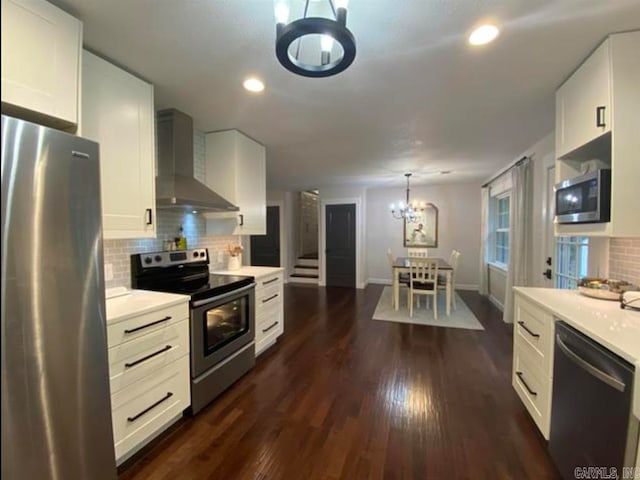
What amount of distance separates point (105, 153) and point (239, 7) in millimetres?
1196

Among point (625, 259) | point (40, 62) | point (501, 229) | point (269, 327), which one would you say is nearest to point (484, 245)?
point (501, 229)

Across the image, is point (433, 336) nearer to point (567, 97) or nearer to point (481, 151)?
point (481, 151)

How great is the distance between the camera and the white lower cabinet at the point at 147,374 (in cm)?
158

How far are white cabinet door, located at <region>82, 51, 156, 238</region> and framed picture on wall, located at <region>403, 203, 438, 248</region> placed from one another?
5769 mm

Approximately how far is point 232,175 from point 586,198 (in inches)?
114

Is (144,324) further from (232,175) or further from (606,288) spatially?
(606,288)

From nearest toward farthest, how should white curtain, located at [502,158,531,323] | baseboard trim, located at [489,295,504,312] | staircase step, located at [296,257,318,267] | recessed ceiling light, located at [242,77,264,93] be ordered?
recessed ceiling light, located at [242,77,264,93] < white curtain, located at [502,158,531,323] < baseboard trim, located at [489,295,504,312] < staircase step, located at [296,257,318,267]

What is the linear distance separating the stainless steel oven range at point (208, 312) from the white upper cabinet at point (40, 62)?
113cm

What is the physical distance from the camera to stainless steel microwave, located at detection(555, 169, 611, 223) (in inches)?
64.1

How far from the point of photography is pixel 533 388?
6.27ft

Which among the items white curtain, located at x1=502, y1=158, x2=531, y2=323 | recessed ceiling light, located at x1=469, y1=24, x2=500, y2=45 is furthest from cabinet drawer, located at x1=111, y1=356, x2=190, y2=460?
white curtain, located at x1=502, y1=158, x2=531, y2=323

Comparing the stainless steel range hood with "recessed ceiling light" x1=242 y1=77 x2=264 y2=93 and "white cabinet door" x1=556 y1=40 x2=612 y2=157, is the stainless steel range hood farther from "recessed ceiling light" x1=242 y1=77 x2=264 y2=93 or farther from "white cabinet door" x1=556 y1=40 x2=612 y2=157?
"white cabinet door" x1=556 y1=40 x2=612 y2=157

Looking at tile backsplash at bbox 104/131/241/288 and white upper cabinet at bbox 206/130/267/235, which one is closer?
tile backsplash at bbox 104/131/241/288

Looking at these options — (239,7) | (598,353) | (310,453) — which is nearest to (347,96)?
(239,7)
